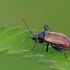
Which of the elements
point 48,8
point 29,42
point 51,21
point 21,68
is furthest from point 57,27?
point 29,42

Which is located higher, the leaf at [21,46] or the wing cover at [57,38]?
the wing cover at [57,38]

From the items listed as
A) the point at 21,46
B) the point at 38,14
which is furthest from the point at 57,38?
the point at 38,14

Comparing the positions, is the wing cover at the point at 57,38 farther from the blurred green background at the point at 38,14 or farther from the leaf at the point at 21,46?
the blurred green background at the point at 38,14

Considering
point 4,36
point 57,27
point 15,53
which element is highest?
point 57,27

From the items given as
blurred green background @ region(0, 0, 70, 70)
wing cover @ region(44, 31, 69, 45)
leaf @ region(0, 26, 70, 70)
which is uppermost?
blurred green background @ region(0, 0, 70, 70)

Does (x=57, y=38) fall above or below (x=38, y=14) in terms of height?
below

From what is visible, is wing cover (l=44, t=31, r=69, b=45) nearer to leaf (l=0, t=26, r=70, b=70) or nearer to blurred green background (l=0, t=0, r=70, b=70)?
leaf (l=0, t=26, r=70, b=70)

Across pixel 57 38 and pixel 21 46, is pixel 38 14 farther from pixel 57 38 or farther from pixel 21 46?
pixel 21 46

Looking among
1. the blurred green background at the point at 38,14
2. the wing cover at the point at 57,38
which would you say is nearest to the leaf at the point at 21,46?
the wing cover at the point at 57,38

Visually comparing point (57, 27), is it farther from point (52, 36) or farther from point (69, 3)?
point (52, 36)

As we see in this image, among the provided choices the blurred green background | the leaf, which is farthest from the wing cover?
the blurred green background

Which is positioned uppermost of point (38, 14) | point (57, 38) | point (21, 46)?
point (38, 14)
